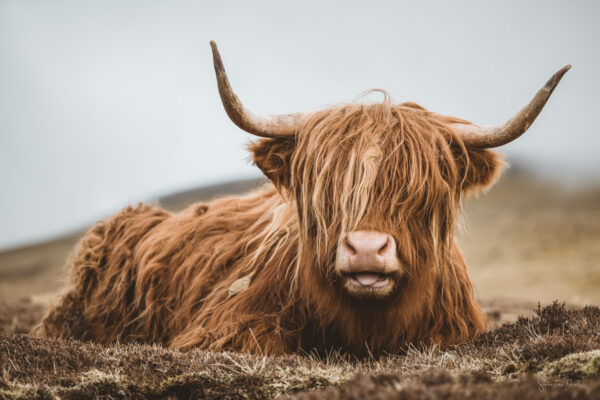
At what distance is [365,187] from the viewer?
2826 mm

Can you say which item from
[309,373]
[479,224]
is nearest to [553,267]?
[479,224]

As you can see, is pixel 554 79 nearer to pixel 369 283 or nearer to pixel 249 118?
pixel 369 283

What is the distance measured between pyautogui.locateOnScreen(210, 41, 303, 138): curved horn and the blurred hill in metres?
1.32

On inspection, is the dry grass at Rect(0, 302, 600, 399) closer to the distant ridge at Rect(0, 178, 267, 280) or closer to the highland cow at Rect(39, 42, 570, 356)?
the highland cow at Rect(39, 42, 570, 356)

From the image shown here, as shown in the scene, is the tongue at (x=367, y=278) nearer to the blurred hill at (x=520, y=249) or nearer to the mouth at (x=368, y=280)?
the mouth at (x=368, y=280)

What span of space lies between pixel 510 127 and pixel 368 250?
49.2 inches

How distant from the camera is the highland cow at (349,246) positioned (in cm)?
282

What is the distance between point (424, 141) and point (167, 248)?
2.41 meters

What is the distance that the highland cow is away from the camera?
111 inches

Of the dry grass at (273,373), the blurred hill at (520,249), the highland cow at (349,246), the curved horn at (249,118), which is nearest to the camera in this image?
the dry grass at (273,373)

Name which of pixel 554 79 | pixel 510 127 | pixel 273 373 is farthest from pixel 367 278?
pixel 554 79

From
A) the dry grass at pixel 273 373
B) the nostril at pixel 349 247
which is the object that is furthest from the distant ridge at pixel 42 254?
the dry grass at pixel 273 373

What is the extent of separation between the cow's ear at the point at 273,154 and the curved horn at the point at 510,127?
1043mm

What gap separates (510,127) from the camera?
3.11 metres
